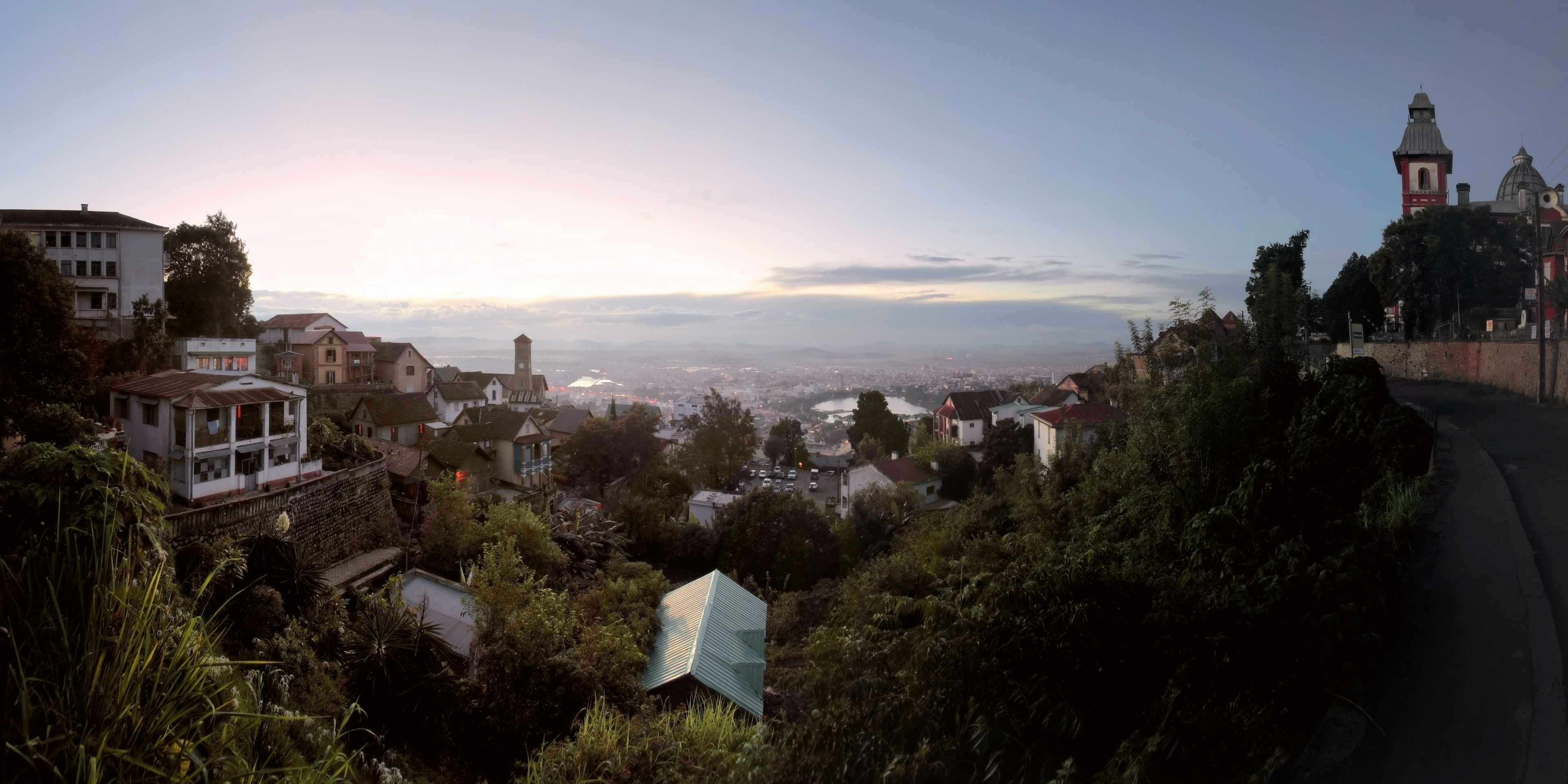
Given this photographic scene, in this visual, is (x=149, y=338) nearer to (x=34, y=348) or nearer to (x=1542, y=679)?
(x=34, y=348)

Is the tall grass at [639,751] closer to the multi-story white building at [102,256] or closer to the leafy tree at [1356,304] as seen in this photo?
the multi-story white building at [102,256]

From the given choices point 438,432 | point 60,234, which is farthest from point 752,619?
point 60,234

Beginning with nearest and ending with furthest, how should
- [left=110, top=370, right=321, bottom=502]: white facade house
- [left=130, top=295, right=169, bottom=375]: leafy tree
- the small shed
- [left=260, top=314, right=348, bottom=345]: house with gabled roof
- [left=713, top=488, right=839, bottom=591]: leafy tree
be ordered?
the small shed
[left=110, top=370, right=321, bottom=502]: white facade house
[left=130, top=295, right=169, bottom=375]: leafy tree
[left=713, top=488, right=839, bottom=591]: leafy tree
[left=260, top=314, right=348, bottom=345]: house with gabled roof

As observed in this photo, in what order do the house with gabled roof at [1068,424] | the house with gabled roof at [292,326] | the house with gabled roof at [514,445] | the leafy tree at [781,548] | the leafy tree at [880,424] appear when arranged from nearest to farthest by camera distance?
1. the leafy tree at [781,548]
2. the house with gabled roof at [1068,424]
3. the house with gabled roof at [514,445]
4. the house with gabled roof at [292,326]
5. the leafy tree at [880,424]

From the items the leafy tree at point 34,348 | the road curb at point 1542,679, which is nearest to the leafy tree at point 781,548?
the leafy tree at point 34,348

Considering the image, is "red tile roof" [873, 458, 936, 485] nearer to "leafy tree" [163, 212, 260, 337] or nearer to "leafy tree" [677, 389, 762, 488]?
"leafy tree" [677, 389, 762, 488]

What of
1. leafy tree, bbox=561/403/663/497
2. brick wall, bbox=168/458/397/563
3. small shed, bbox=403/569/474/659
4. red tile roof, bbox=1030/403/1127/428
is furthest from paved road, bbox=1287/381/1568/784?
leafy tree, bbox=561/403/663/497

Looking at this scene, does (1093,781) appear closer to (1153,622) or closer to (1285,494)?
(1153,622)
